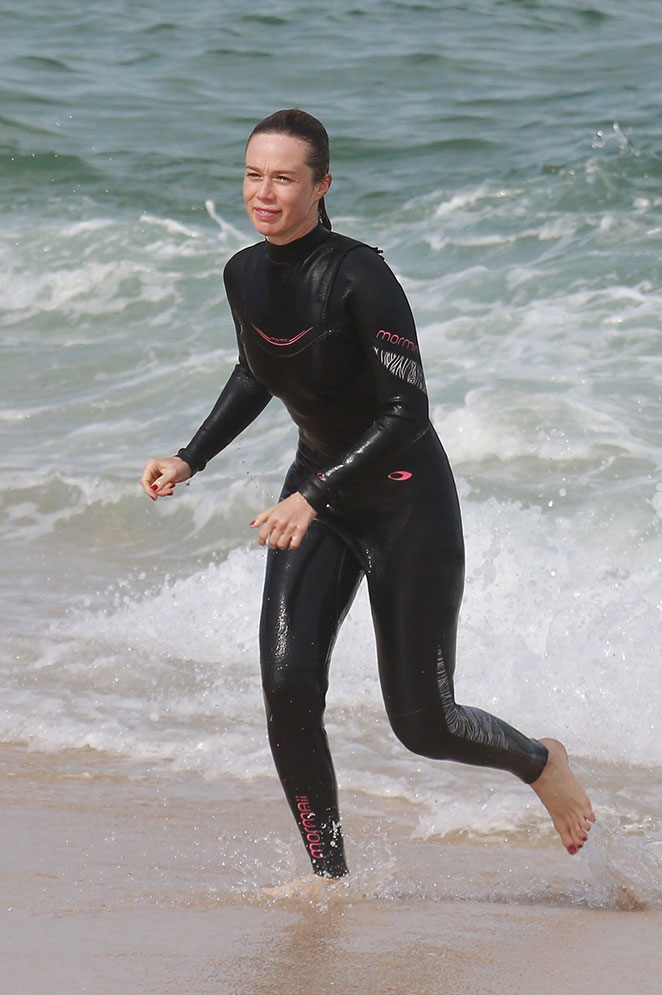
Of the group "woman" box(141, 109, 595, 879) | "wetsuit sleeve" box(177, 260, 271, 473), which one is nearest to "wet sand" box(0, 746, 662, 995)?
"woman" box(141, 109, 595, 879)

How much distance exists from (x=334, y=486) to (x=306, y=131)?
2.61ft

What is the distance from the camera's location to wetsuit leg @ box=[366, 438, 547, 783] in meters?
3.19

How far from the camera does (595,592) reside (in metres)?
5.95

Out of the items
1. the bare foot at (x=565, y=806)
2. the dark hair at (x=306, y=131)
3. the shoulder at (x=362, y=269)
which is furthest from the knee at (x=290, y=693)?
the dark hair at (x=306, y=131)

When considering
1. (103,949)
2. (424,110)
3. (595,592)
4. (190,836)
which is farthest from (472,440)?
(424,110)

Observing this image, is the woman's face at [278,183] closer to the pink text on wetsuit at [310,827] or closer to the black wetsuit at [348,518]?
the black wetsuit at [348,518]

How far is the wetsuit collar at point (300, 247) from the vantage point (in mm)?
3098

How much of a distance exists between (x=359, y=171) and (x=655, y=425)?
17.0 feet

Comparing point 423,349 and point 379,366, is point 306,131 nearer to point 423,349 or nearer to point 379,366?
point 379,366

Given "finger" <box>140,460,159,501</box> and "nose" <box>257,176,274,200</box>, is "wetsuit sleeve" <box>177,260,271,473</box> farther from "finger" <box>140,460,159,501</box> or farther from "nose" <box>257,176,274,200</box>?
"nose" <box>257,176,274,200</box>

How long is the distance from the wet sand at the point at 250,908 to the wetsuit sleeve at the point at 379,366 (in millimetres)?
963

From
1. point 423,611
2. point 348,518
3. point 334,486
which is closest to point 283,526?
point 334,486

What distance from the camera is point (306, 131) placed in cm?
302

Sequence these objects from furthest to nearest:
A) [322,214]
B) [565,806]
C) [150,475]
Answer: [565,806] → [150,475] → [322,214]
